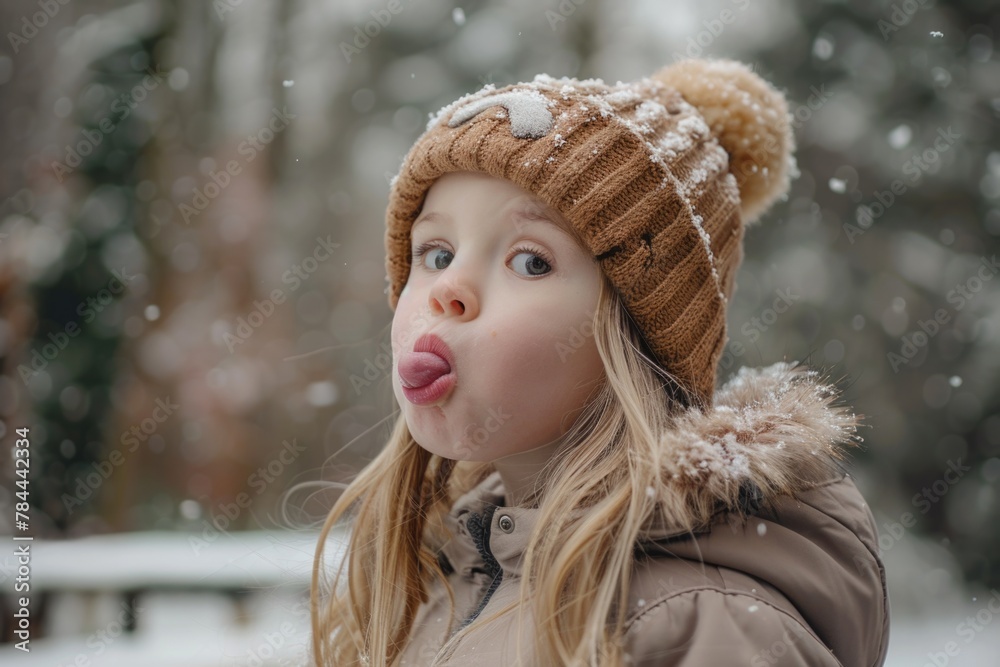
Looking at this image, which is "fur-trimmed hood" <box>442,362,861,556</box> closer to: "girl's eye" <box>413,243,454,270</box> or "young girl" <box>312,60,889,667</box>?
"young girl" <box>312,60,889,667</box>

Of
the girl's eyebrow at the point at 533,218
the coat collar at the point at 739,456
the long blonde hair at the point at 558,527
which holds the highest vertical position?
the girl's eyebrow at the point at 533,218

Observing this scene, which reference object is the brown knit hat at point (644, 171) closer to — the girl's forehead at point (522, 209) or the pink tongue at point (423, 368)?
the girl's forehead at point (522, 209)

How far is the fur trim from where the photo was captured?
1.09 m

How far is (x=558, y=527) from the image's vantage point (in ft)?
3.72

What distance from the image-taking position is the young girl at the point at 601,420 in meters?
1.07

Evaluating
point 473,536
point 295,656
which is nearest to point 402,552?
point 473,536

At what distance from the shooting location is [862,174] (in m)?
4.54

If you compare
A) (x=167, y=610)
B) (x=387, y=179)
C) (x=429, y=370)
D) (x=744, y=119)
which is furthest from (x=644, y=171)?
(x=167, y=610)

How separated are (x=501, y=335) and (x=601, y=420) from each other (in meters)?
0.22

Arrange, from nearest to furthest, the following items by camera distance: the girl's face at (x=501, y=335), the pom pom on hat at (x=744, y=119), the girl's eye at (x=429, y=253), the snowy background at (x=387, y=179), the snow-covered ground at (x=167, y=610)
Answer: the girl's face at (x=501, y=335)
the girl's eye at (x=429, y=253)
the pom pom on hat at (x=744, y=119)
the snow-covered ground at (x=167, y=610)
the snowy background at (x=387, y=179)

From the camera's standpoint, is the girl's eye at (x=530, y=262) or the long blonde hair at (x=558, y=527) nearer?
the long blonde hair at (x=558, y=527)

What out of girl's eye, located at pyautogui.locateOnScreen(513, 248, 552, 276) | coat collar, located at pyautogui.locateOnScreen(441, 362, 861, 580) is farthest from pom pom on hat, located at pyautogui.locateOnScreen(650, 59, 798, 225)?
girl's eye, located at pyautogui.locateOnScreen(513, 248, 552, 276)

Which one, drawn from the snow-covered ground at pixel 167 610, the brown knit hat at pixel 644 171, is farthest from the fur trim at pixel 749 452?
the snow-covered ground at pixel 167 610

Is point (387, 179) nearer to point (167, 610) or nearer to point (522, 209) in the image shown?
point (167, 610)
